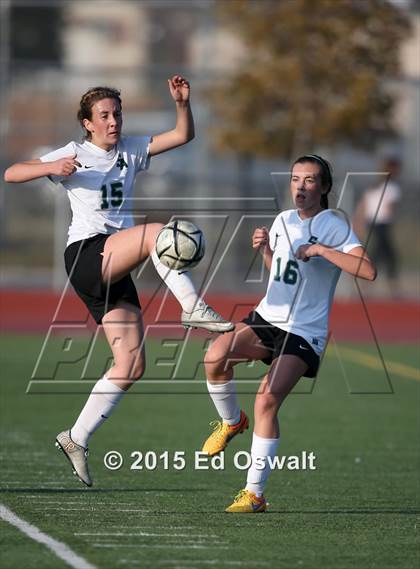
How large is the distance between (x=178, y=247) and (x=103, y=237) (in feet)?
2.14

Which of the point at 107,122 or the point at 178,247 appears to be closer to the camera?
the point at 178,247

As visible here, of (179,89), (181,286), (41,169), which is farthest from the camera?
(179,89)

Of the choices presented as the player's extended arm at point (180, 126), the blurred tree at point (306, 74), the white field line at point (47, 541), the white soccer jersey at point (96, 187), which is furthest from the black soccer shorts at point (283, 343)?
the blurred tree at point (306, 74)

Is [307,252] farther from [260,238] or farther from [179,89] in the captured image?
[179,89]

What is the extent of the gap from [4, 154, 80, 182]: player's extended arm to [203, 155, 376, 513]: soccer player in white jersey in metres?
1.07

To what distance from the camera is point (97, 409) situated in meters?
7.64

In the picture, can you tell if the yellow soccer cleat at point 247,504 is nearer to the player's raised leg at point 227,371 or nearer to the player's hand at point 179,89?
the player's raised leg at point 227,371

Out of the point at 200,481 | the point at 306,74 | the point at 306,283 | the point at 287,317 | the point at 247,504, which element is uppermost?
the point at 306,283

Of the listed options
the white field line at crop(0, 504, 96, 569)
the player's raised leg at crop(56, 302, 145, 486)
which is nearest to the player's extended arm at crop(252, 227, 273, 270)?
the player's raised leg at crop(56, 302, 145, 486)

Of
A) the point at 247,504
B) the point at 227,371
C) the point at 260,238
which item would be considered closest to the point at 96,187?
the point at 260,238

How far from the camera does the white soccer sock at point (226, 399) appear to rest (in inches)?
306

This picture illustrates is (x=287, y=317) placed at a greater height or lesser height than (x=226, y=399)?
greater

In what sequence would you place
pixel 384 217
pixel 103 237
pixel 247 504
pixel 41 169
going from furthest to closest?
pixel 384 217
pixel 103 237
pixel 247 504
pixel 41 169

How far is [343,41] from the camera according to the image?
22.5m
